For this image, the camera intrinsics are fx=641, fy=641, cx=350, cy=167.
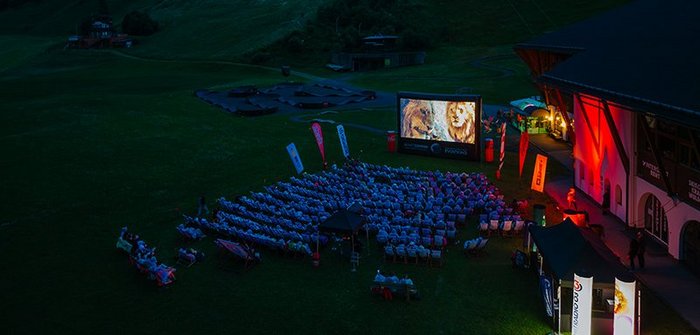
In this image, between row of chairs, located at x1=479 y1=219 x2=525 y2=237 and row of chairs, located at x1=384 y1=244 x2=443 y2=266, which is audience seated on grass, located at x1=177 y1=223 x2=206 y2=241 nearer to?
row of chairs, located at x1=384 y1=244 x2=443 y2=266

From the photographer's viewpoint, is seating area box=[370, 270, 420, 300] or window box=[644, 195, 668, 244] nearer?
seating area box=[370, 270, 420, 300]

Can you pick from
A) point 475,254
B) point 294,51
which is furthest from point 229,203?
point 294,51

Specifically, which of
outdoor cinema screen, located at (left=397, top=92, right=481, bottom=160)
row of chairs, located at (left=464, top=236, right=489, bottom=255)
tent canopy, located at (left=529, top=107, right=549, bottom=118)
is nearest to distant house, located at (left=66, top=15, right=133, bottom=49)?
tent canopy, located at (left=529, top=107, right=549, bottom=118)

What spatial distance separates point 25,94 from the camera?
89.6 m

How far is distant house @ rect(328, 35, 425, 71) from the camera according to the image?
112750 millimetres

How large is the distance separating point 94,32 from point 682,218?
15458 centimetres

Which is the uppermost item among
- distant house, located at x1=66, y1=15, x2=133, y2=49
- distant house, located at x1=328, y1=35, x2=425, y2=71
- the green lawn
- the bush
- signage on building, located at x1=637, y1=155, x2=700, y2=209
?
the bush

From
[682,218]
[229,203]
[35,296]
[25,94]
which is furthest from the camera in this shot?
[25,94]

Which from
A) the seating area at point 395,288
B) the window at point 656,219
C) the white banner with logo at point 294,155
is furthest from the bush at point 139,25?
the seating area at point 395,288

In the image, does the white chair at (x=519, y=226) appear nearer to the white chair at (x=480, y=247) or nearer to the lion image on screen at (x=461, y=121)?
the white chair at (x=480, y=247)

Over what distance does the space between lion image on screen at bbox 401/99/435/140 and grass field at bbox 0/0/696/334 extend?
192 centimetres

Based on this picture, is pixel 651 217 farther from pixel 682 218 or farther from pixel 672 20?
pixel 672 20

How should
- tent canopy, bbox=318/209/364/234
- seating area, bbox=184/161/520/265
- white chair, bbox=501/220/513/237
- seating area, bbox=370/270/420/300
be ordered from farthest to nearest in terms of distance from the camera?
white chair, bbox=501/220/513/237 → seating area, bbox=184/161/520/265 → tent canopy, bbox=318/209/364/234 → seating area, bbox=370/270/420/300

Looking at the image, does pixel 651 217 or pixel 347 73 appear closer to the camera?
pixel 651 217
